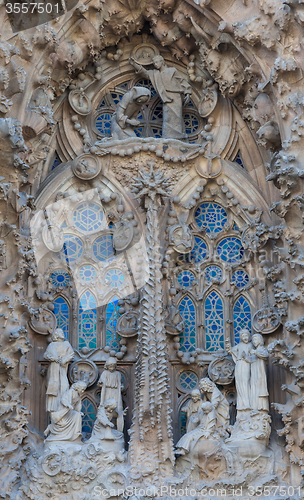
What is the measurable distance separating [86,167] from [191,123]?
1.60 m

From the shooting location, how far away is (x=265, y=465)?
1195cm

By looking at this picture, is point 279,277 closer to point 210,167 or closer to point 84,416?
point 210,167

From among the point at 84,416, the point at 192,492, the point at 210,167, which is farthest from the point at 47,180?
the point at 192,492

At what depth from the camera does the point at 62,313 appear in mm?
13000

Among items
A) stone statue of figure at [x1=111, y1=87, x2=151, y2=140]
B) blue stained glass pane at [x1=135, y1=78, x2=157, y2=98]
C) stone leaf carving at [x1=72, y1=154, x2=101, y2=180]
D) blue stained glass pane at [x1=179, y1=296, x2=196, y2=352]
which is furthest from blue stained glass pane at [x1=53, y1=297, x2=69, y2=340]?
blue stained glass pane at [x1=135, y1=78, x2=157, y2=98]

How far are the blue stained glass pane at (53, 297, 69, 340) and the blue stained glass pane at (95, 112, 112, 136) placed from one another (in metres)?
2.29

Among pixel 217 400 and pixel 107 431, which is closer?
pixel 107 431

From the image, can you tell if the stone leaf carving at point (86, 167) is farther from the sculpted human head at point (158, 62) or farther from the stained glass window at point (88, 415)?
the stained glass window at point (88, 415)

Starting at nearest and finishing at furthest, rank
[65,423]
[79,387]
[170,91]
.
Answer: [65,423]
[79,387]
[170,91]

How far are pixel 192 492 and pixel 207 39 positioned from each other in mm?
5370

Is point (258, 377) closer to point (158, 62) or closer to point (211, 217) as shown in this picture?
point (211, 217)

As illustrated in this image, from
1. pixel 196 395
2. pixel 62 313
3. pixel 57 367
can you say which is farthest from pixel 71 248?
pixel 196 395

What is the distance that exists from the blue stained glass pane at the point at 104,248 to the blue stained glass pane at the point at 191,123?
1.81m

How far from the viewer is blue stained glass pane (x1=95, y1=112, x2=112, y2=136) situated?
13891mm
